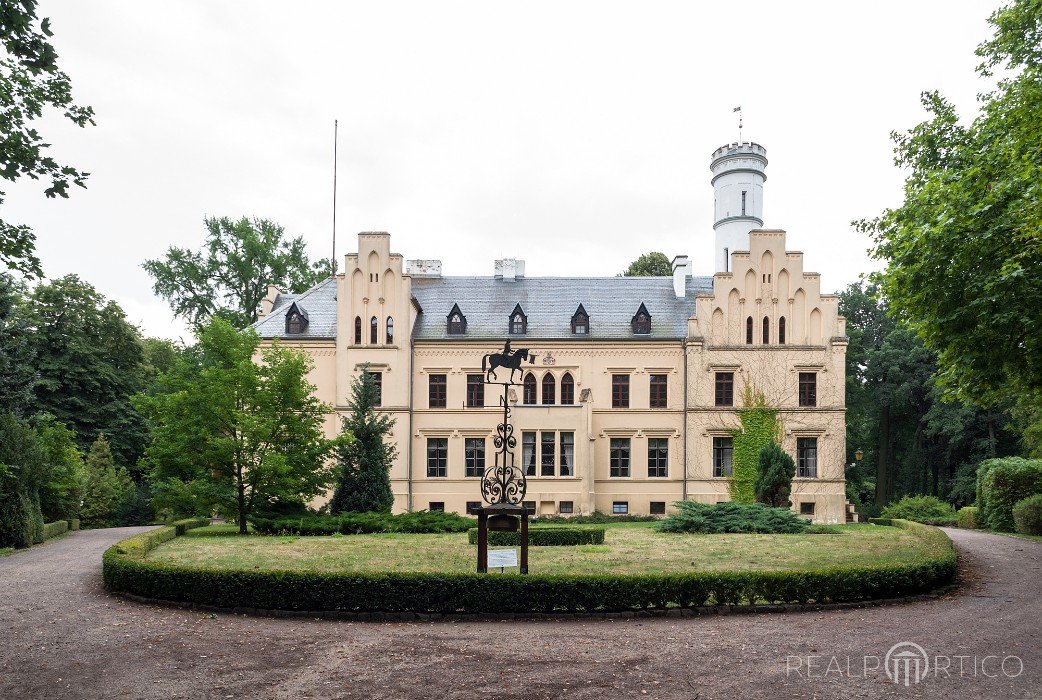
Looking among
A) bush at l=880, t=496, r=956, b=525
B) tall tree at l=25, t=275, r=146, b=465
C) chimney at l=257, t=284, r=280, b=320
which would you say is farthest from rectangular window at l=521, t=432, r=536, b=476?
tall tree at l=25, t=275, r=146, b=465

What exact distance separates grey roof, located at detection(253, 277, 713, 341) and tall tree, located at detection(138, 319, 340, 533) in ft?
30.6

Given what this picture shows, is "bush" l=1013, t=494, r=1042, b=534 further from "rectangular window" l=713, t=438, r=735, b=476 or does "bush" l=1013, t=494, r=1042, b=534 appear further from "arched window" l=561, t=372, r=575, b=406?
"arched window" l=561, t=372, r=575, b=406

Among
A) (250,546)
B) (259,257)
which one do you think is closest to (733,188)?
(259,257)

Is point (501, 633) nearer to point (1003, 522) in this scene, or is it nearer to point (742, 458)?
point (1003, 522)

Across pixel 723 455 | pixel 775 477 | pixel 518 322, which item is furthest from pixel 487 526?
pixel 723 455

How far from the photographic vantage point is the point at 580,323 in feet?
128

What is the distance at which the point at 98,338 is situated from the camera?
148 ft

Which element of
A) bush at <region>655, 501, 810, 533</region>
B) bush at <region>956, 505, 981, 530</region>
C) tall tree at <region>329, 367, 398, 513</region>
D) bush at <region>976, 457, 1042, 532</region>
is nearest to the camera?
bush at <region>655, 501, 810, 533</region>

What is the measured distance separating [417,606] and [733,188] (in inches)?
1418

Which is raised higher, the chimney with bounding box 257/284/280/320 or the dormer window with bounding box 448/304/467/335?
the chimney with bounding box 257/284/280/320

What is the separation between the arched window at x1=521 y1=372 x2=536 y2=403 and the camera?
125ft

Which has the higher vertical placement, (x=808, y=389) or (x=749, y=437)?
(x=808, y=389)

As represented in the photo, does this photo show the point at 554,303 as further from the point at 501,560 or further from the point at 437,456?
the point at 501,560

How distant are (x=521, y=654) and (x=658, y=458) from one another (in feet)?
90.6
